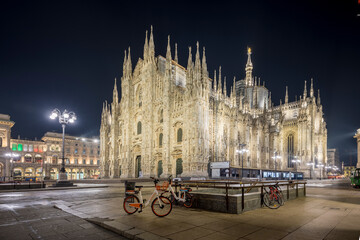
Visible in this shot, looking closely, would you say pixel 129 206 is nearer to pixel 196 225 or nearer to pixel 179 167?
pixel 196 225

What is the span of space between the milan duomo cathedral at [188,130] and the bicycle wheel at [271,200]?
22.0m

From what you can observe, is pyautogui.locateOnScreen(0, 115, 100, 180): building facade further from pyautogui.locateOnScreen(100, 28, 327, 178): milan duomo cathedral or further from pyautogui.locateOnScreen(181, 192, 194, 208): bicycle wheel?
pyautogui.locateOnScreen(181, 192, 194, 208): bicycle wheel

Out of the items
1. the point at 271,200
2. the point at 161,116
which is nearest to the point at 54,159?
the point at 161,116

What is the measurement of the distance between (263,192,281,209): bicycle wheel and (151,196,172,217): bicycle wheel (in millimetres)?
4148

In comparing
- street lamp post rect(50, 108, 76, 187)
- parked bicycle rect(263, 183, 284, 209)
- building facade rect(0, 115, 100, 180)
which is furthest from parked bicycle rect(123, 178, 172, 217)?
building facade rect(0, 115, 100, 180)

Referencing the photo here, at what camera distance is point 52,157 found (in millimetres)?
72812

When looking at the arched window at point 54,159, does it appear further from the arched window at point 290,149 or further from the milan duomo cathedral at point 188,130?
the arched window at point 290,149

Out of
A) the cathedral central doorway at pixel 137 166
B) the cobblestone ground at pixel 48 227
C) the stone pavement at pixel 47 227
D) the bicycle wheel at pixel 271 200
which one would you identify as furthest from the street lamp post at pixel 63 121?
the cathedral central doorway at pixel 137 166

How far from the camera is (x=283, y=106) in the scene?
227 ft

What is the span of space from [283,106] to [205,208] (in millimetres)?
68371

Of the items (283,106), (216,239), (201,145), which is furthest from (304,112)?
(216,239)

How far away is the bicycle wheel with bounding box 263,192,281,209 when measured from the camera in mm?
9092

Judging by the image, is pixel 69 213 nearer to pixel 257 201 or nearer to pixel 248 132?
pixel 257 201

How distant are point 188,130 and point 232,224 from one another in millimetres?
27756
